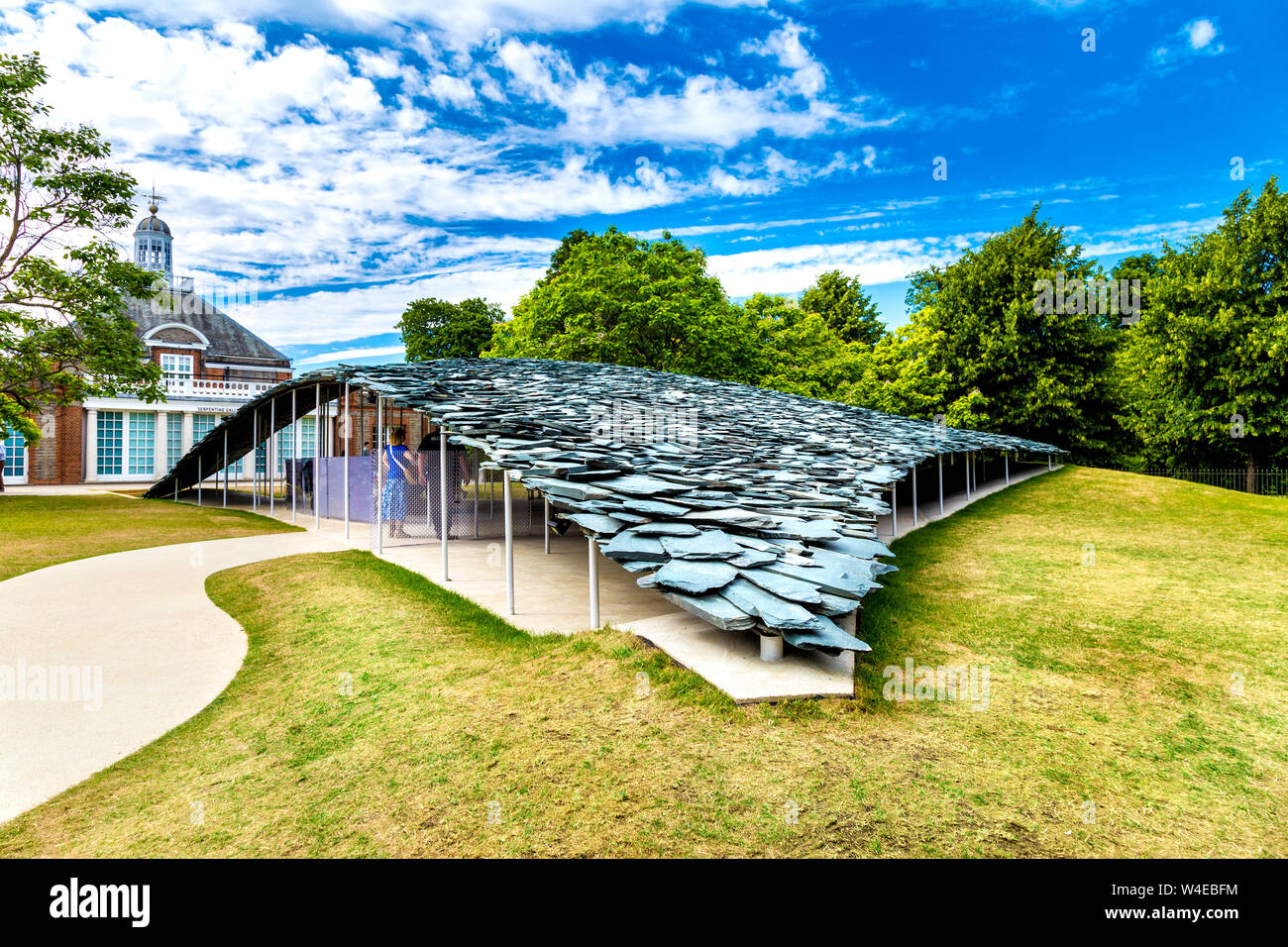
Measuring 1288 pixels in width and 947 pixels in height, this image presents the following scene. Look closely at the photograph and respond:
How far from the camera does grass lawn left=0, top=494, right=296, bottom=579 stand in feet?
40.1

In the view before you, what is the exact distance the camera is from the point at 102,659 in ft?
20.9

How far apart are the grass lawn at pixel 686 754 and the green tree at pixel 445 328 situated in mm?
45931

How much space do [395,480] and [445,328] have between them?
4011 centimetres

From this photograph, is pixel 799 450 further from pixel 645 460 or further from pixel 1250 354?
pixel 1250 354

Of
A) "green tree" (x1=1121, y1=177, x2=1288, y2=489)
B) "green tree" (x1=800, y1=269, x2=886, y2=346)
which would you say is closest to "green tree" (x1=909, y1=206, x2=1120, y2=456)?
"green tree" (x1=1121, y1=177, x2=1288, y2=489)

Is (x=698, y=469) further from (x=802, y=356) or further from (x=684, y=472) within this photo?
(x=802, y=356)

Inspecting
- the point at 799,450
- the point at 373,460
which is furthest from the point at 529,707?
the point at 373,460

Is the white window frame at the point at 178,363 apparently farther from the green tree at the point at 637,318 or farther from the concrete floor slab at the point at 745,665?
the concrete floor slab at the point at 745,665

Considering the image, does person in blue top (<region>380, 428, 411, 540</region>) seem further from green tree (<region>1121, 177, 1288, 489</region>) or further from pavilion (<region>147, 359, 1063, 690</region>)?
green tree (<region>1121, 177, 1288, 489</region>)

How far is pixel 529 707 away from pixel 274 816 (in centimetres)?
165

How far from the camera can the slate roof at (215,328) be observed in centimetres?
4112

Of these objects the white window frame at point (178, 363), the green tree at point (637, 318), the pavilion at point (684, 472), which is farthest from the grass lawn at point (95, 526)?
the white window frame at point (178, 363)
